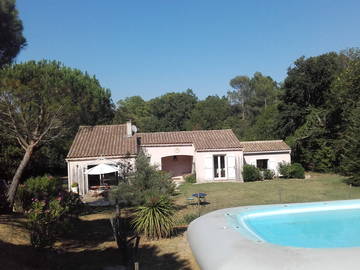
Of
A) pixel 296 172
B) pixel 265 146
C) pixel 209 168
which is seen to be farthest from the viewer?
pixel 265 146

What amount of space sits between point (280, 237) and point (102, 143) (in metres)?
16.1

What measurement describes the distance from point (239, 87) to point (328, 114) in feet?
167

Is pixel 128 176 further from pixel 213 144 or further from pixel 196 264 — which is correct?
pixel 213 144

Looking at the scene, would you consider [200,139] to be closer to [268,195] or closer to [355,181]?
[268,195]

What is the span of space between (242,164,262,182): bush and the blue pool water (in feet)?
40.5

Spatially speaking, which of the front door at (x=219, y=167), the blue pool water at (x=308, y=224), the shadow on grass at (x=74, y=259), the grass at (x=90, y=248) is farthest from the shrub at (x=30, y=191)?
the front door at (x=219, y=167)

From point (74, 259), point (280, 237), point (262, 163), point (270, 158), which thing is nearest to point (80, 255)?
point (74, 259)

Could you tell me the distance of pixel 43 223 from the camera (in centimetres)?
820

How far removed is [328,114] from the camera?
29469mm

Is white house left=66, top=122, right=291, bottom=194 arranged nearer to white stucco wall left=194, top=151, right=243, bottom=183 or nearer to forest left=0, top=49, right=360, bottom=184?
white stucco wall left=194, top=151, right=243, bottom=183

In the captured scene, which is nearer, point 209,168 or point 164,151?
point 209,168

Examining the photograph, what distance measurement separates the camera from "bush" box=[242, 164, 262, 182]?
25005 millimetres

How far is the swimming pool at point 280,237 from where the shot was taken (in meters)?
5.96

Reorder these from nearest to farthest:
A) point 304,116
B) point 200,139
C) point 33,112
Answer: point 33,112, point 200,139, point 304,116
